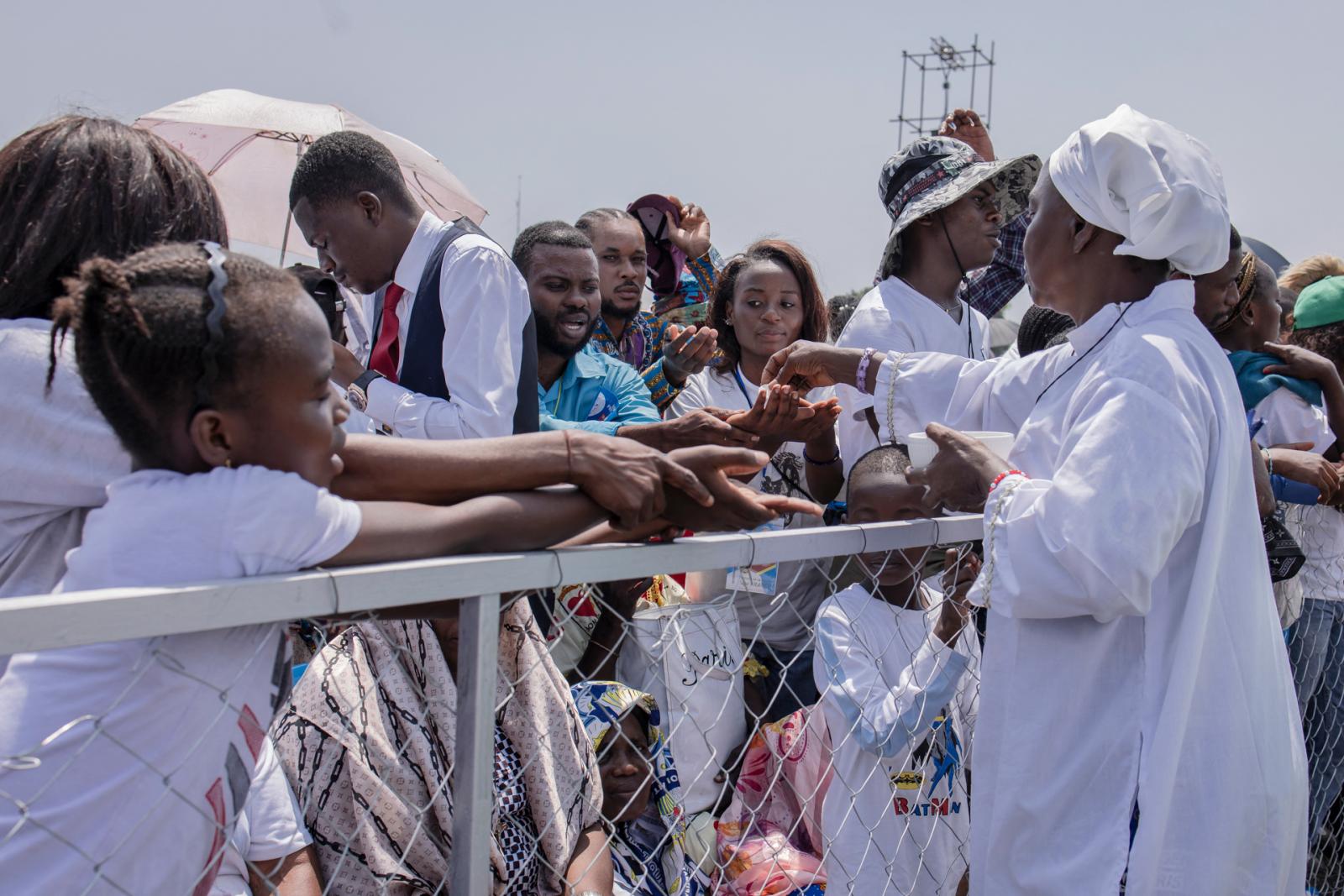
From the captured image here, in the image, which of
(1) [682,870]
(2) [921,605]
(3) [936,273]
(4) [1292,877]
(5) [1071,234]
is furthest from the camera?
(3) [936,273]

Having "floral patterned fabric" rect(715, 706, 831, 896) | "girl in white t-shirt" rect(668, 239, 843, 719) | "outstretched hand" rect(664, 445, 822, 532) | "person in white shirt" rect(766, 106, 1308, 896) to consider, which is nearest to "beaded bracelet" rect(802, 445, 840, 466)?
"girl in white t-shirt" rect(668, 239, 843, 719)

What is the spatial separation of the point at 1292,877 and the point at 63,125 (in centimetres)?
277

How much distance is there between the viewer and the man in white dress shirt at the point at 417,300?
3285 mm

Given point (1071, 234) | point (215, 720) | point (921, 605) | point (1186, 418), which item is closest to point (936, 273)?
point (921, 605)

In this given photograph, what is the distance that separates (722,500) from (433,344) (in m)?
1.72

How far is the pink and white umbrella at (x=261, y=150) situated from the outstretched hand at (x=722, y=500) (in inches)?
166

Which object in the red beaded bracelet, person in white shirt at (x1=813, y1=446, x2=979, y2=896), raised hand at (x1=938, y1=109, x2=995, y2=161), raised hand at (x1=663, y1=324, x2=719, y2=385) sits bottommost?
person in white shirt at (x1=813, y1=446, x2=979, y2=896)

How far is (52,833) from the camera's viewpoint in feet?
4.49

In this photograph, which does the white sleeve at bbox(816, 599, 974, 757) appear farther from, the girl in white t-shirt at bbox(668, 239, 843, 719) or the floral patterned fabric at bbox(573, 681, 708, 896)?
the floral patterned fabric at bbox(573, 681, 708, 896)

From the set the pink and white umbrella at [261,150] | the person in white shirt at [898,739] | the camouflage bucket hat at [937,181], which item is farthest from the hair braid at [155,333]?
the pink and white umbrella at [261,150]

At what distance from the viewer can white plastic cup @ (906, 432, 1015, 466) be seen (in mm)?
2432

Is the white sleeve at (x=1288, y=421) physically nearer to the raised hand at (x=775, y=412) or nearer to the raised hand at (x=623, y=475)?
the raised hand at (x=775, y=412)

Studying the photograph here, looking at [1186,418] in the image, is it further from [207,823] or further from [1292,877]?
[207,823]

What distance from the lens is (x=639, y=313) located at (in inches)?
235
